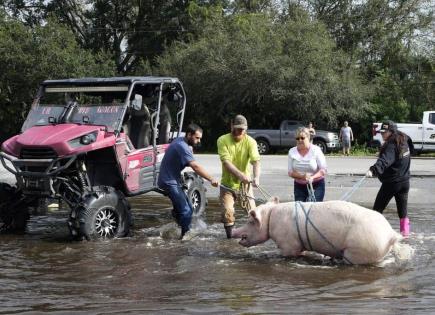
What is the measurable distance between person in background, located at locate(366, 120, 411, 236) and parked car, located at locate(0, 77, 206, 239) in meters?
3.59

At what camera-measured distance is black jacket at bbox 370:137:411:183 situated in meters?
9.21

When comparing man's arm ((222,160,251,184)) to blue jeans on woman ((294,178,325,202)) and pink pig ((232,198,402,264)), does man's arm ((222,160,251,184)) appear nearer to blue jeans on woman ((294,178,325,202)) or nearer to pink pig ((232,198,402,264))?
blue jeans on woman ((294,178,325,202))

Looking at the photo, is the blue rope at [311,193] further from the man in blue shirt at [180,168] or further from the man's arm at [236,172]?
the man in blue shirt at [180,168]

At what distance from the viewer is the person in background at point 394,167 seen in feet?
30.6

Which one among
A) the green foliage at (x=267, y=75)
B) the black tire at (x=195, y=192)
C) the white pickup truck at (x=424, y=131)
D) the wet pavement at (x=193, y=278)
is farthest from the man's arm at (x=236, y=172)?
the green foliage at (x=267, y=75)

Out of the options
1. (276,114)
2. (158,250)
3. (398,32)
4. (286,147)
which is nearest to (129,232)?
(158,250)

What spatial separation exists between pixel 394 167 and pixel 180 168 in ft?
9.65

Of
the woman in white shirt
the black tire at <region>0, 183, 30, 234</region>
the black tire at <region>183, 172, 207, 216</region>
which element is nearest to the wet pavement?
the black tire at <region>0, 183, 30, 234</region>

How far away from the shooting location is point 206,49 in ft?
120

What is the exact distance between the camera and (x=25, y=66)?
3816 cm

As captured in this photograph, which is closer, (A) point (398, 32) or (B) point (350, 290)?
(B) point (350, 290)

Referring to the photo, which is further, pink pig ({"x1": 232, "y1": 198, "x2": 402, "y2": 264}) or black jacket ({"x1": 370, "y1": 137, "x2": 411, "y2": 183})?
black jacket ({"x1": 370, "y1": 137, "x2": 411, "y2": 183})

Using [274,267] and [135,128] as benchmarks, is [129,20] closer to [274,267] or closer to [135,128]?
A: [135,128]

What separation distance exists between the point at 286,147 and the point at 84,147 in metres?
25.2
